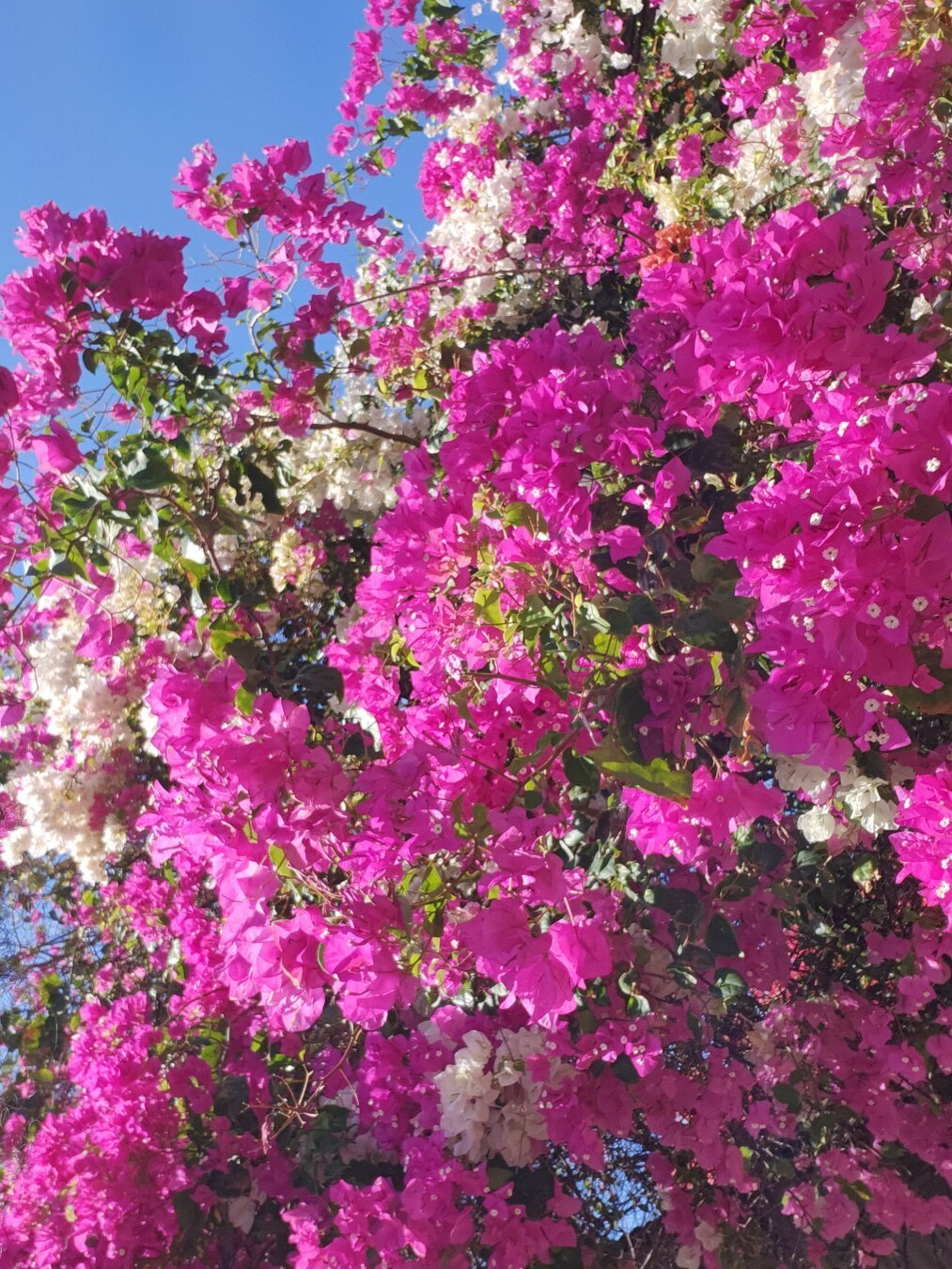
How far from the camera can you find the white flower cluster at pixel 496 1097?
6.64ft

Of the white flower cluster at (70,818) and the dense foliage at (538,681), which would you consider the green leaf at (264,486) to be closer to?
the dense foliage at (538,681)

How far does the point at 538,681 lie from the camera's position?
1485 mm

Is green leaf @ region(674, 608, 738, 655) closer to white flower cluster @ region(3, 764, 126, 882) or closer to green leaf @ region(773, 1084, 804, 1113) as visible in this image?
green leaf @ region(773, 1084, 804, 1113)

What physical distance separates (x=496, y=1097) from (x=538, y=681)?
1.08 m

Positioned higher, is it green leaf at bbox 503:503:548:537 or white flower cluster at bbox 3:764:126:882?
white flower cluster at bbox 3:764:126:882

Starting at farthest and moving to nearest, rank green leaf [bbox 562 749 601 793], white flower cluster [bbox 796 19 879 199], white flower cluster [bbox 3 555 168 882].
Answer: white flower cluster [bbox 3 555 168 882] → white flower cluster [bbox 796 19 879 199] → green leaf [bbox 562 749 601 793]

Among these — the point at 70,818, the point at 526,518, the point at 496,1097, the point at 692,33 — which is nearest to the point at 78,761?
the point at 70,818

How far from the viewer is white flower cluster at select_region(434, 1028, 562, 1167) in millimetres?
2025

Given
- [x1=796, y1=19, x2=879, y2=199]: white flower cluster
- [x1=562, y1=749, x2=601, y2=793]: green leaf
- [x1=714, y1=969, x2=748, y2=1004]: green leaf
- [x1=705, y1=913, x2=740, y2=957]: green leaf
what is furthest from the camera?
[x1=714, y1=969, x2=748, y2=1004]: green leaf

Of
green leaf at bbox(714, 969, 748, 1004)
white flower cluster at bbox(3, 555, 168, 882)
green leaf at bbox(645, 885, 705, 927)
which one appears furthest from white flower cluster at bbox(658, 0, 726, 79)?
green leaf at bbox(714, 969, 748, 1004)

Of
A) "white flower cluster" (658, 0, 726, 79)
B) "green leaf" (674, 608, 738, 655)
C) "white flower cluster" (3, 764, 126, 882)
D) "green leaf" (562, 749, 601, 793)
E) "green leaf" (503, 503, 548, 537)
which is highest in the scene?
"white flower cluster" (658, 0, 726, 79)

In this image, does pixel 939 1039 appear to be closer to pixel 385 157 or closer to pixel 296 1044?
pixel 296 1044

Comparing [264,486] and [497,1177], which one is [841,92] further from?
[497,1177]

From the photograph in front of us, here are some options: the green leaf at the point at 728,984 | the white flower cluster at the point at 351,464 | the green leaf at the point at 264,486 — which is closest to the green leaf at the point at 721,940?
the green leaf at the point at 728,984
